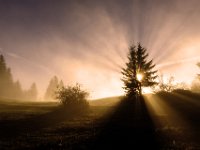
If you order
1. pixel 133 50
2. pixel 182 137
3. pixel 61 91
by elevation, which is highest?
pixel 133 50

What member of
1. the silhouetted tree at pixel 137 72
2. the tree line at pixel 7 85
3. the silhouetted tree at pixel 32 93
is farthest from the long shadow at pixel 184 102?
the silhouetted tree at pixel 32 93

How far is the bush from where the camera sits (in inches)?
1612

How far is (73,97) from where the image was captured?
4119 cm

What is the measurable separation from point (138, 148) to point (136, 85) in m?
47.3

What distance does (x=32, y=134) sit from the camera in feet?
62.3

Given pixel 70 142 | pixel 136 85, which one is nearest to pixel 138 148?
pixel 70 142

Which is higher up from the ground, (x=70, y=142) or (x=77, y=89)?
(x=77, y=89)

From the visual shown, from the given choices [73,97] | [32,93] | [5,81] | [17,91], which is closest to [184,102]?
[73,97]

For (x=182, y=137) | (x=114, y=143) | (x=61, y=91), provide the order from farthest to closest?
(x=61, y=91) → (x=182, y=137) → (x=114, y=143)

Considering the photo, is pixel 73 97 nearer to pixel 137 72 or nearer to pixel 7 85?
pixel 137 72

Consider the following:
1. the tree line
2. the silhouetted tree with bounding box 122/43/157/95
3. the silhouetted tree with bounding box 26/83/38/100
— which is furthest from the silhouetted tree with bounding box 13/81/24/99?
the silhouetted tree with bounding box 122/43/157/95

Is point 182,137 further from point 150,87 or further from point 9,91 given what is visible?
point 9,91

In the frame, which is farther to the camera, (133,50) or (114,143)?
(133,50)

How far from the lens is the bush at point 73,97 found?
40938mm
